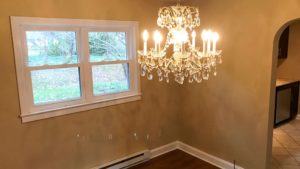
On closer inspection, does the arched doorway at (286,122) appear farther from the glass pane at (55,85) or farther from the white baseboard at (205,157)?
the glass pane at (55,85)

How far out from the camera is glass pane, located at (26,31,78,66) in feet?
8.84

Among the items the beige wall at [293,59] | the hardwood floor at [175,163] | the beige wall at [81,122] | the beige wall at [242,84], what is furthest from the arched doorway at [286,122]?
the beige wall at [81,122]

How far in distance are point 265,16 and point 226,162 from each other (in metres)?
2.05

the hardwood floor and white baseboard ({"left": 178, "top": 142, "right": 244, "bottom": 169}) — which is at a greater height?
white baseboard ({"left": 178, "top": 142, "right": 244, "bottom": 169})

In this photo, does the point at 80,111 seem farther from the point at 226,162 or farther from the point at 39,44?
the point at 226,162

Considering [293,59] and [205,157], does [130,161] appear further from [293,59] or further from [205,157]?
[293,59]

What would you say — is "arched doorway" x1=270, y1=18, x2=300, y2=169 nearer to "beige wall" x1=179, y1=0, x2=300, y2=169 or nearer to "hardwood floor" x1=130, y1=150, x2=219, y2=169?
"beige wall" x1=179, y1=0, x2=300, y2=169

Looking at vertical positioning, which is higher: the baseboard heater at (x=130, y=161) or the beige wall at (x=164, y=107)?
the beige wall at (x=164, y=107)

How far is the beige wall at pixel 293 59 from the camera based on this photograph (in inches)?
205

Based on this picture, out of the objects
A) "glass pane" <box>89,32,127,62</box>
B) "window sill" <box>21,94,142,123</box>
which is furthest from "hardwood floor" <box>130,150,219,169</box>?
"glass pane" <box>89,32,127,62</box>

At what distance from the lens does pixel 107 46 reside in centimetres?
328

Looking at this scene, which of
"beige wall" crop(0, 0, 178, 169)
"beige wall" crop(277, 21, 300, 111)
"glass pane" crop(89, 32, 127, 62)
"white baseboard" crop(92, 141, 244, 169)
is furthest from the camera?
"beige wall" crop(277, 21, 300, 111)

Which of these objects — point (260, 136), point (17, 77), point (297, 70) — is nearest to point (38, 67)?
point (17, 77)

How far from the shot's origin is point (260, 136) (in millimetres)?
2971
